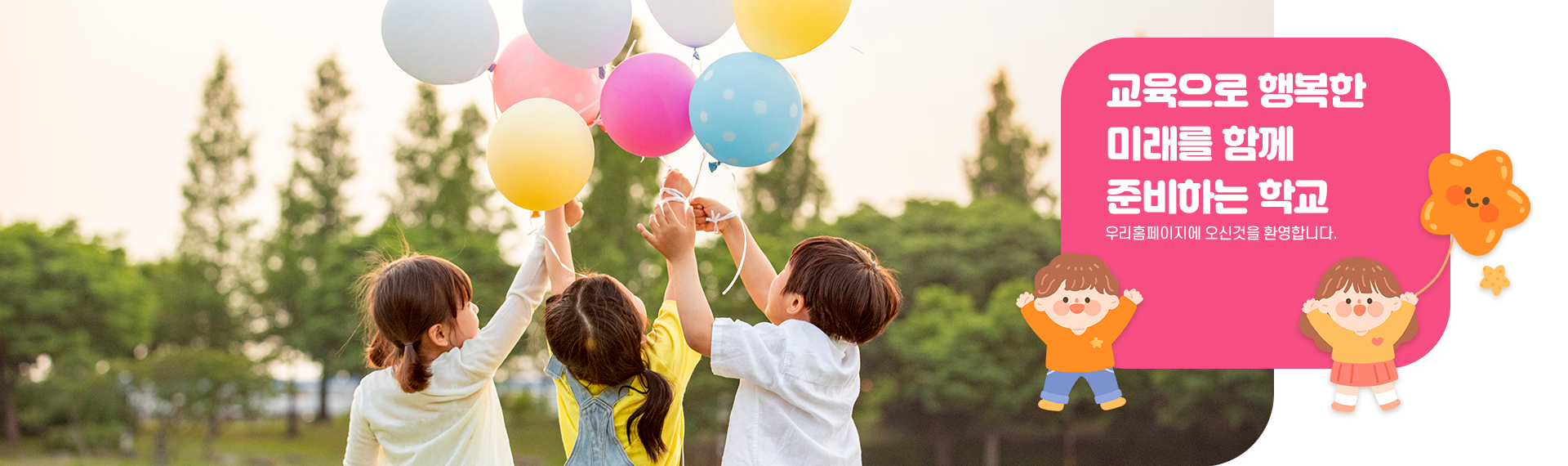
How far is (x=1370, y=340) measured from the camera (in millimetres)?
5387

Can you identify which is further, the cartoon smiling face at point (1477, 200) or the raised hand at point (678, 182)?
the cartoon smiling face at point (1477, 200)

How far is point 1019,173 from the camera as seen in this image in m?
15.3

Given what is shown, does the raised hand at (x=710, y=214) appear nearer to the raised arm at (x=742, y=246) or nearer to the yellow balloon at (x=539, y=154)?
the raised arm at (x=742, y=246)

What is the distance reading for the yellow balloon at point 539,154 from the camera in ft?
7.35

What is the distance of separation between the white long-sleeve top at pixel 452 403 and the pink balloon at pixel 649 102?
32 cm

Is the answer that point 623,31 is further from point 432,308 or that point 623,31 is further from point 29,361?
point 29,361

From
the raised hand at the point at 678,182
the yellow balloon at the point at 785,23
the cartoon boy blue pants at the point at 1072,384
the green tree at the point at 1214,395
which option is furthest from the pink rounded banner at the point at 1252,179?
the green tree at the point at 1214,395

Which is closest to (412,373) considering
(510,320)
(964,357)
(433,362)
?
(433,362)

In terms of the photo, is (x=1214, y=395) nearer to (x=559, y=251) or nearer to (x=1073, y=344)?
(x=1073, y=344)

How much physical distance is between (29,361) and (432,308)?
16.0 meters

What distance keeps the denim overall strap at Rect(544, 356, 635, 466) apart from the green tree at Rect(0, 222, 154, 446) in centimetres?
1520

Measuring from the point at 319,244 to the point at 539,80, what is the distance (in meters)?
13.3

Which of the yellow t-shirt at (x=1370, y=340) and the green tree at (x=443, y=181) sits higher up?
the green tree at (x=443, y=181)

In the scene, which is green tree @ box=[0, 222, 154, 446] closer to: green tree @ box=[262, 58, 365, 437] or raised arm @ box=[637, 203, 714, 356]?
green tree @ box=[262, 58, 365, 437]
